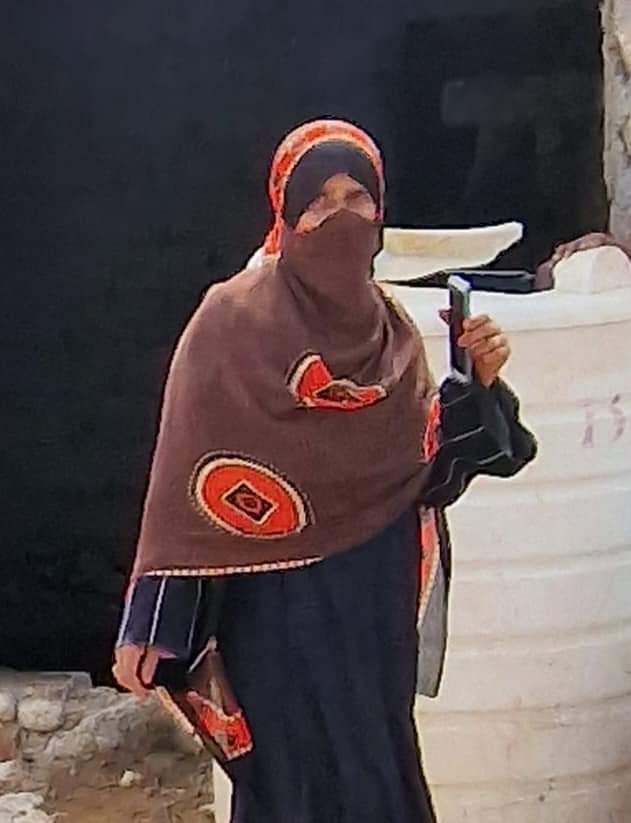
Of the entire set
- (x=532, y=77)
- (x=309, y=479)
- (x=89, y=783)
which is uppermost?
(x=532, y=77)

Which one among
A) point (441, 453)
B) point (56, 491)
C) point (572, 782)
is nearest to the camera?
point (441, 453)

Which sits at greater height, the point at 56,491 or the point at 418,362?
the point at 418,362

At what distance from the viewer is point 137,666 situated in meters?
1.53

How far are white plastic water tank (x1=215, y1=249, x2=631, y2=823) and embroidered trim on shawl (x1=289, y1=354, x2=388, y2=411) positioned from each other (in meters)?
0.61

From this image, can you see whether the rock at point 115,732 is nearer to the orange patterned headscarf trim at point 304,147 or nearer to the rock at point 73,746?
the rock at point 73,746

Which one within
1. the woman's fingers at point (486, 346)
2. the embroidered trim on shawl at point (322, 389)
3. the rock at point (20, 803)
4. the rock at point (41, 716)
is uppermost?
the woman's fingers at point (486, 346)

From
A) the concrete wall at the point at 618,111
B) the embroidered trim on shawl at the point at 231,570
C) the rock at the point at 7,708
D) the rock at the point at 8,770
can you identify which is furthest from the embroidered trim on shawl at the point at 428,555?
the rock at the point at 7,708

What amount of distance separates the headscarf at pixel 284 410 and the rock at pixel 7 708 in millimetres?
1661

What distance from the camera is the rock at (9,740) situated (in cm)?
305

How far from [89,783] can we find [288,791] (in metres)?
1.47

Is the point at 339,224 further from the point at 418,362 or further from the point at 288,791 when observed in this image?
the point at 288,791

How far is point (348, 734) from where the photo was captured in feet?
5.10

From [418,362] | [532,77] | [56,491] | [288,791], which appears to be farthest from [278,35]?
[288,791]

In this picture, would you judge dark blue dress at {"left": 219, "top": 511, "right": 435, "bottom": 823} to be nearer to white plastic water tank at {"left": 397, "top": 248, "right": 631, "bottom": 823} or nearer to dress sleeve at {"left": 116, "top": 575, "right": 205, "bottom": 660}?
dress sleeve at {"left": 116, "top": 575, "right": 205, "bottom": 660}
